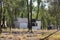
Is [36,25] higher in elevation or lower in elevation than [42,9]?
lower

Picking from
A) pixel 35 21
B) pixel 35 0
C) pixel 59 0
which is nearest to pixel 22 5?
pixel 35 0

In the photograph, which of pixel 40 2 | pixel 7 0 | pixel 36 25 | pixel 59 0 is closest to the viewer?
pixel 7 0

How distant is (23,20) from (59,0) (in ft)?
170

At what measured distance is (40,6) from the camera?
78812 mm

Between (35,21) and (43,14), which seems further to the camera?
(35,21)

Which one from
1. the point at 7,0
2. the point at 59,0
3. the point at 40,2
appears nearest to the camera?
the point at 7,0

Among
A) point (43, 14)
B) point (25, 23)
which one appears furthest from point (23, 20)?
point (43, 14)

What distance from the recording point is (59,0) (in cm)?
4103

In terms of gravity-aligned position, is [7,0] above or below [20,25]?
above

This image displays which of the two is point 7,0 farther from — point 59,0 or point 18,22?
point 18,22

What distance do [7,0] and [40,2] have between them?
122ft

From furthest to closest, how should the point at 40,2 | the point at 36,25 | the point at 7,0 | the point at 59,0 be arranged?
the point at 36,25
the point at 40,2
the point at 59,0
the point at 7,0

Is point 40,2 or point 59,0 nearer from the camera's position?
point 59,0

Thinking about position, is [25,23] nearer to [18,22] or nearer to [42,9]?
[18,22]
